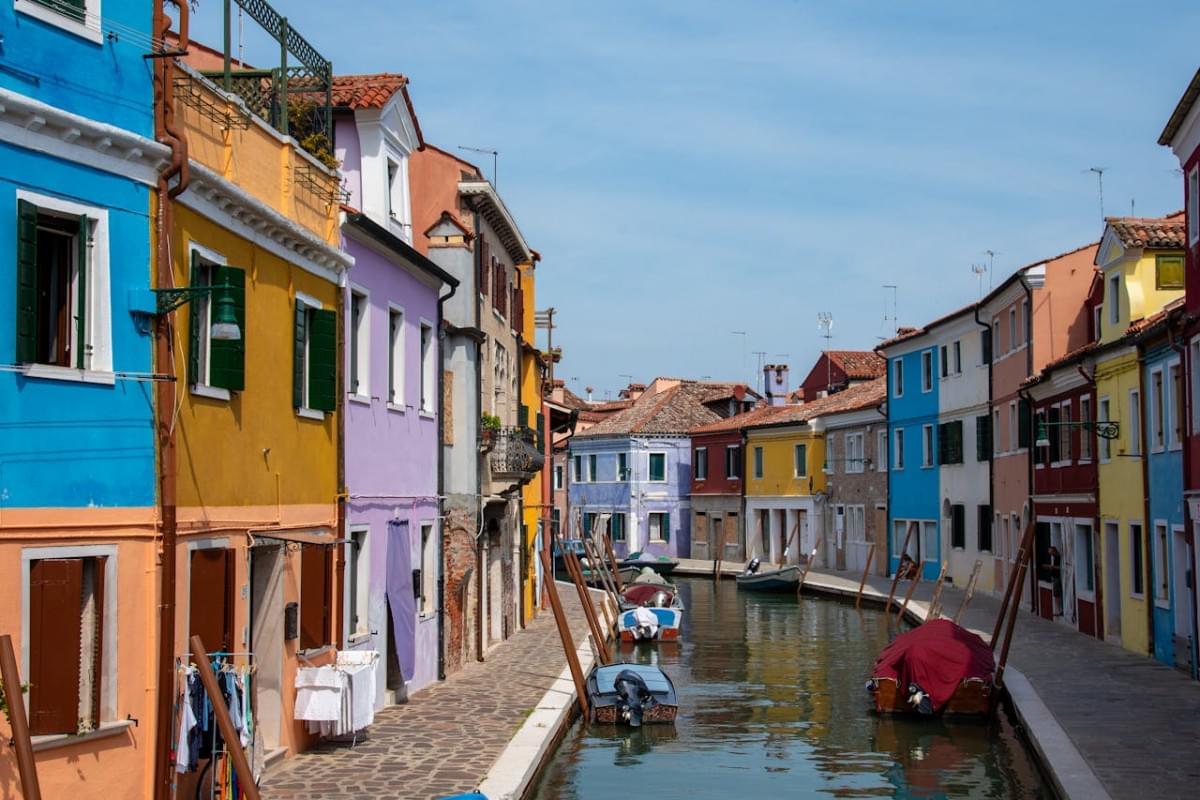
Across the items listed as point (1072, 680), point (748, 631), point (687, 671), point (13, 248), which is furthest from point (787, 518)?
point (13, 248)

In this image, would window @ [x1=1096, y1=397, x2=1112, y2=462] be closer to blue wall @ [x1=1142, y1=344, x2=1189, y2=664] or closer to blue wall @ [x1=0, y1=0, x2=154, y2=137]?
blue wall @ [x1=1142, y1=344, x2=1189, y2=664]

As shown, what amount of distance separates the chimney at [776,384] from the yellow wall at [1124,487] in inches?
1588

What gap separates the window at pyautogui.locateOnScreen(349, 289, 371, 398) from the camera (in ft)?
58.9

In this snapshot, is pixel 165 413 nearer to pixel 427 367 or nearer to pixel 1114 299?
pixel 427 367

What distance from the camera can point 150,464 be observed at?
11.3 m

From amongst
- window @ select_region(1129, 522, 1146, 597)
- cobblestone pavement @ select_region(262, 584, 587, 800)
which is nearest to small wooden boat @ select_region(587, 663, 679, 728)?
cobblestone pavement @ select_region(262, 584, 587, 800)

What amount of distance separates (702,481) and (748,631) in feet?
95.2

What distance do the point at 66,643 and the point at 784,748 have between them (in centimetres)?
1194

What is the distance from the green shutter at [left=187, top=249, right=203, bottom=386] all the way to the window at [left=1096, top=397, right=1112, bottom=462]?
1994 cm

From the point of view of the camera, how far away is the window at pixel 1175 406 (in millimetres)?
22703

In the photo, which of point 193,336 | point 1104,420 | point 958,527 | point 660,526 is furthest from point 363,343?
point 660,526

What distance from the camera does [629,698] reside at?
21.0 metres

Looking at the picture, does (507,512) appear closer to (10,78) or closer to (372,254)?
(372,254)

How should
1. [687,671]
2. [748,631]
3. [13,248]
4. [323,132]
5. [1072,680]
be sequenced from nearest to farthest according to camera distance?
[13,248], [323,132], [1072,680], [687,671], [748,631]
